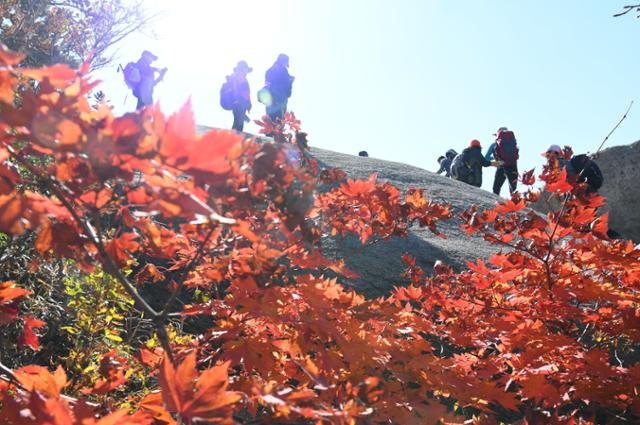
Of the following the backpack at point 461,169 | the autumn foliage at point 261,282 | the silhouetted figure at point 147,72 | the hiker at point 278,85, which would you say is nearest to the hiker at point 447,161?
the backpack at point 461,169

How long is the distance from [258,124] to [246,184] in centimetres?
227

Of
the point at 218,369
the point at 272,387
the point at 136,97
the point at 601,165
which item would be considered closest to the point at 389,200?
the point at 272,387

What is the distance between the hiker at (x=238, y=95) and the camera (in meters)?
11.7

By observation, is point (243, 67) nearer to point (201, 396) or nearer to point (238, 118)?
point (238, 118)

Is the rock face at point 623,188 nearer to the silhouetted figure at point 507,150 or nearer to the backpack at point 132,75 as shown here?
the silhouetted figure at point 507,150

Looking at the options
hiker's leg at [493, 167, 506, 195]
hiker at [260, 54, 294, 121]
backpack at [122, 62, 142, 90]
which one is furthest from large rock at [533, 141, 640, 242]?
backpack at [122, 62, 142, 90]

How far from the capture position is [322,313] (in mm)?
1573

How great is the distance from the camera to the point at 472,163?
12.9 metres

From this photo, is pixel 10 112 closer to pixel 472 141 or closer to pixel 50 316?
pixel 50 316

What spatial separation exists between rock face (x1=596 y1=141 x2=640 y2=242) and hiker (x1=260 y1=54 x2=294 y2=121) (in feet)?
25.6

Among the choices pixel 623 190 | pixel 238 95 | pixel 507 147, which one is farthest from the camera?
pixel 238 95

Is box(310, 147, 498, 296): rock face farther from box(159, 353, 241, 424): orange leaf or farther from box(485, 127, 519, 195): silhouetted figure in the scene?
box(485, 127, 519, 195): silhouetted figure

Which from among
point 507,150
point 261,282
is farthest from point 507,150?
point 261,282

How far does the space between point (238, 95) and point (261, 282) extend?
1122 centimetres
